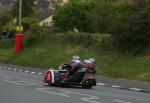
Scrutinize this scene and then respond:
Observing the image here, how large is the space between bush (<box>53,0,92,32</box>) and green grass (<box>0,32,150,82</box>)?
18.4 feet

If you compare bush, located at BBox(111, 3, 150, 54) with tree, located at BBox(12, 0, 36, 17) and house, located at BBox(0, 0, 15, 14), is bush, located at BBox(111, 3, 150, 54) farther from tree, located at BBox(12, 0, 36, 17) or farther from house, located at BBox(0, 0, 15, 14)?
house, located at BBox(0, 0, 15, 14)

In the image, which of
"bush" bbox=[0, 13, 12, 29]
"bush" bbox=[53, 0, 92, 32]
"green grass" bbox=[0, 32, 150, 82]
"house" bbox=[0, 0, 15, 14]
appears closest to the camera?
"green grass" bbox=[0, 32, 150, 82]

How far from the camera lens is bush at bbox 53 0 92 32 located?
61.1m

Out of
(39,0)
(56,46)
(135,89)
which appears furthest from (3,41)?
(39,0)

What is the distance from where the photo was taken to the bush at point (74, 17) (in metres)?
61.1

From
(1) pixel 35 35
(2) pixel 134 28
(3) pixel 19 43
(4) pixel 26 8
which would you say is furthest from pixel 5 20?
(2) pixel 134 28

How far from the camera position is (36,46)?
57000 mm

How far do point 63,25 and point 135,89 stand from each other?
113 ft

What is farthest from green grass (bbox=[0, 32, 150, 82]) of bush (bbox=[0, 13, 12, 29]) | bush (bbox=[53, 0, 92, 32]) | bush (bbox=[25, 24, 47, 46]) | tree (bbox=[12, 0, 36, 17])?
tree (bbox=[12, 0, 36, 17])

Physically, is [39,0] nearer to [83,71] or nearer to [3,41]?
[3,41]

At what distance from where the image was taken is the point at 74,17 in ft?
202

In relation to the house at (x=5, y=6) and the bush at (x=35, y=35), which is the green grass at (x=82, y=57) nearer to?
the bush at (x=35, y=35)

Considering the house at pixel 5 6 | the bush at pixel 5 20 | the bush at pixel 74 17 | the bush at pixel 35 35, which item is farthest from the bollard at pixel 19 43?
the house at pixel 5 6

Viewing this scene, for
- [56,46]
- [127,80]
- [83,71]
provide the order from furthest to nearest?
[56,46], [127,80], [83,71]
